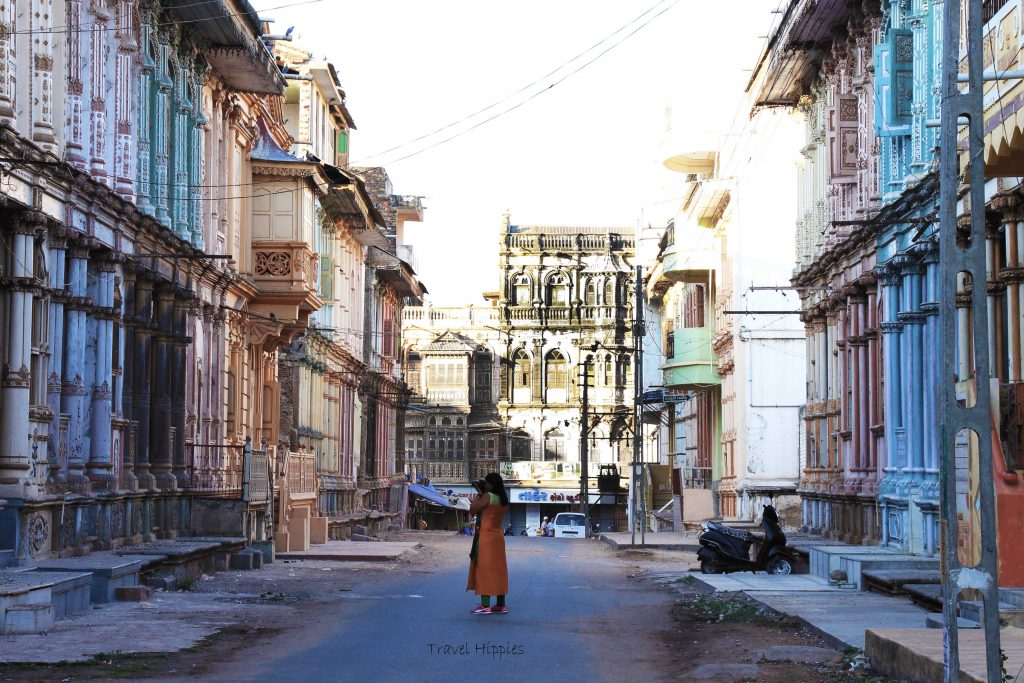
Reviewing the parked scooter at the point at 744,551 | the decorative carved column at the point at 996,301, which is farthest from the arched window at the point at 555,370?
the decorative carved column at the point at 996,301

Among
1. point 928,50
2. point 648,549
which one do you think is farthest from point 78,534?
point 648,549

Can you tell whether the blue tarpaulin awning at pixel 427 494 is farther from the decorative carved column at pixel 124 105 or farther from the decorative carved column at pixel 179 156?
the decorative carved column at pixel 124 105

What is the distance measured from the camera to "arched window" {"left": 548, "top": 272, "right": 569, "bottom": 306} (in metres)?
92.3

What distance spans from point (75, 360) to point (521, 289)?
6997 centimetres

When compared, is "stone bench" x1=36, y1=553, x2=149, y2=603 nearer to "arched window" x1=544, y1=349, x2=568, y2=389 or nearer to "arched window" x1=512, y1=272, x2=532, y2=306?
"arched window" x1=512, y1=272, x2=532, y2=306

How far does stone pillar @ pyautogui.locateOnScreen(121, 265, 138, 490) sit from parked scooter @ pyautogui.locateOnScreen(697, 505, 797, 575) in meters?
9.87

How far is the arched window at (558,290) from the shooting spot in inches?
3634

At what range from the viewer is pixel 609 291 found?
92375 mm

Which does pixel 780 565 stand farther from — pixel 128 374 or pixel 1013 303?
pixel 128 374

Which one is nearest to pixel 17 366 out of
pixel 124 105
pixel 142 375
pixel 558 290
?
pixel 124 105

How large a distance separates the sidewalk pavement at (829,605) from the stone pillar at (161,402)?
921cm

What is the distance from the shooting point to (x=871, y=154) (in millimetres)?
27719

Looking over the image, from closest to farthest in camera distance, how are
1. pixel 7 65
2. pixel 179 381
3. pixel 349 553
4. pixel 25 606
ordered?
pixel 25 606
pixel 7 65
pixel 179 381
pixel 349 553

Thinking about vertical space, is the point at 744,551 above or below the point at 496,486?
below
